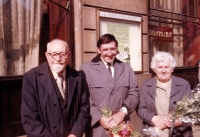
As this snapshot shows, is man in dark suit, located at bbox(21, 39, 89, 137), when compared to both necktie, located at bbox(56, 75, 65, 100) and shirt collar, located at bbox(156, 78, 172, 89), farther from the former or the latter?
shirt collar, located at bbox(156, 78, 172, 89)

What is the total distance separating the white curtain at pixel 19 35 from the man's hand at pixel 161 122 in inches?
101

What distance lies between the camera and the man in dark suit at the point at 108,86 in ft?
11.3

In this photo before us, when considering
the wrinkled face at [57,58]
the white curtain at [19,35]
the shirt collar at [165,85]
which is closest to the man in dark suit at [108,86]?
the shirt collar at [165,85]

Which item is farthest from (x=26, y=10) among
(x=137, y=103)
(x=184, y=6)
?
(x=184, y=6)

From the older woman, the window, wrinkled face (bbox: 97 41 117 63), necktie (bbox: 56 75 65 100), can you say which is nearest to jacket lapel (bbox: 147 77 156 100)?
the older woman

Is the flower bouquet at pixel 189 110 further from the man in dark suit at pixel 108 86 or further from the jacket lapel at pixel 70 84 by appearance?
the jacket lapel at pixel 70 84

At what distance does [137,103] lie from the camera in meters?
3.55

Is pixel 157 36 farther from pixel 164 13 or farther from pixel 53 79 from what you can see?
pixel 53 79

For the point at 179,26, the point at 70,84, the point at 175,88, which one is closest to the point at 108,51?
the point at 70,84

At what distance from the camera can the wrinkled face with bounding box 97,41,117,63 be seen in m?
3.43

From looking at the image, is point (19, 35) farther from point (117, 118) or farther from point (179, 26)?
point (179, 26)

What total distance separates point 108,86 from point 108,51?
419 mm

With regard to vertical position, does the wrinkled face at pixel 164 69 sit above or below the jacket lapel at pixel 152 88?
above

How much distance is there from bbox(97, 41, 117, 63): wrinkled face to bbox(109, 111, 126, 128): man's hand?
648mm
